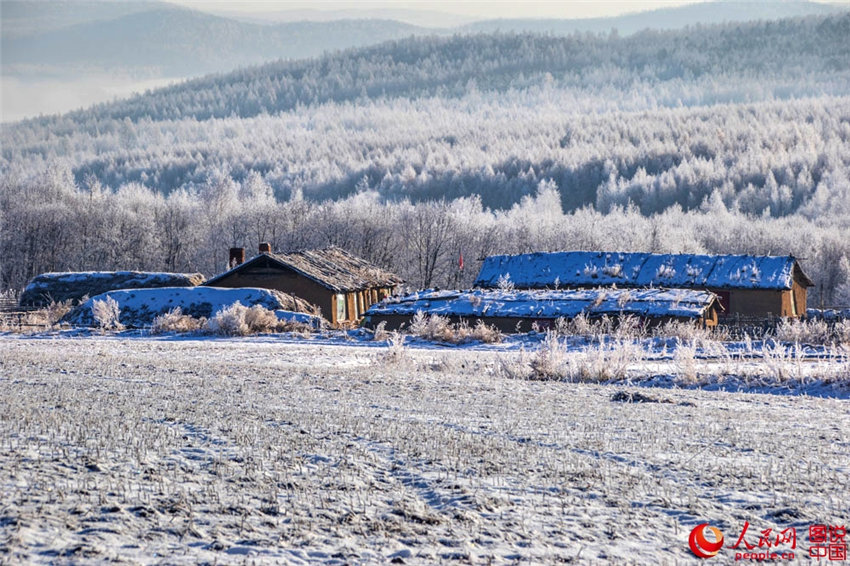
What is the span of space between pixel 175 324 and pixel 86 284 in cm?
2068

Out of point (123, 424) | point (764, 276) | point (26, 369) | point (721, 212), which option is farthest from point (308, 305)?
point (721, 212)

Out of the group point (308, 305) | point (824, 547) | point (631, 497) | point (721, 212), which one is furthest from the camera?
point (721, 212)

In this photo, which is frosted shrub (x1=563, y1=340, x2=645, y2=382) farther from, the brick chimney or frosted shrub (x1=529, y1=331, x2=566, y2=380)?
the brick chimney

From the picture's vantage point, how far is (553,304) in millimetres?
42219

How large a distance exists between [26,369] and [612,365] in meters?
11.1

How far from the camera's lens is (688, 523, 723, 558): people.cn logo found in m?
7.70

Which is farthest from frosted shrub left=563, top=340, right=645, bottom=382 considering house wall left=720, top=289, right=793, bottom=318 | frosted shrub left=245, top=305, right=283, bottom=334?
house wall left=720, top=289, right=793, bottom=318

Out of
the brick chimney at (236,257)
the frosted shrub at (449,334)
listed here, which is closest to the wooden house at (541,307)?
the frosted shrub at (449,334)

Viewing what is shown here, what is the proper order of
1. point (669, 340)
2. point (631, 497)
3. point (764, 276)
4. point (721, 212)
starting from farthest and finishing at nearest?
point (721, 212)
point (764, 276)
point (669, 340)
point (631, 497)

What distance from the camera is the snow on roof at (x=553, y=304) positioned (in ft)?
133

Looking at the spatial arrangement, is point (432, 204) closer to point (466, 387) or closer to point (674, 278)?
point (674, 278)

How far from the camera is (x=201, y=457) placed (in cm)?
979

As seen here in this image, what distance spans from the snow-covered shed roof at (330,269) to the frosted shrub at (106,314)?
36.0ft

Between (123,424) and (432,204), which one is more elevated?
(432,204)
